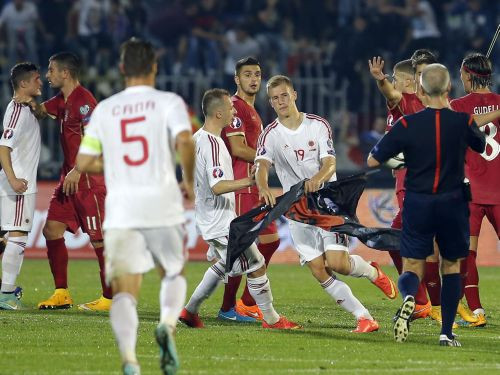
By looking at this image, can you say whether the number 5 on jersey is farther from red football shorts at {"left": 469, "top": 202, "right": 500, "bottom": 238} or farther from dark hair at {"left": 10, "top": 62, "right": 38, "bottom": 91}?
dark hair at {"left": 10, "top": 62, "right": 38, "bottom": 91}

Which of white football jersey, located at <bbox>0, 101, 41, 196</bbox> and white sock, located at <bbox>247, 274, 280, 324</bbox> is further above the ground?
white football jersey, located at <bbox>0, 101, 41, 196</bbox>

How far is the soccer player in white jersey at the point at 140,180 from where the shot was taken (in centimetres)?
730

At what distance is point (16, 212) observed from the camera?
12500 mm

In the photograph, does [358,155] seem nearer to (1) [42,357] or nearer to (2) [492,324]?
(2) [492,324]

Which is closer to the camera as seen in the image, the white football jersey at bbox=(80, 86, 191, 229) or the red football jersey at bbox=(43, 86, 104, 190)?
the white football jersey at bbox=(80, 86, 191, 229)

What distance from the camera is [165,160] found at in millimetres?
7379

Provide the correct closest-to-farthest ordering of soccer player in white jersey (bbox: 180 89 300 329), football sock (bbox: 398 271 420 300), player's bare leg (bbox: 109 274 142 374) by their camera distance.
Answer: player's bare leg (bbox: 109 274 142 374) < football sock (bbox: 398 271 420 300) < soccer player in white jersey (bbox: 180 89 300 329)

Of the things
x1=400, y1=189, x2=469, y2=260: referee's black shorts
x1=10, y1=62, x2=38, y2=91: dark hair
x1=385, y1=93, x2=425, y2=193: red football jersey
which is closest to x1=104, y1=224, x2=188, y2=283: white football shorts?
x1=400, y1=189, x2=469, y2=260: referee's black shorts

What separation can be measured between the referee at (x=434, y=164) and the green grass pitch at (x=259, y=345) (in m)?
0.64

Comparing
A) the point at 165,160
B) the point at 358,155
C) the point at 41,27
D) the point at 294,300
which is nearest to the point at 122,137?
the point at 165,160

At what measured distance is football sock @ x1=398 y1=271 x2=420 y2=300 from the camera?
29.6 ft

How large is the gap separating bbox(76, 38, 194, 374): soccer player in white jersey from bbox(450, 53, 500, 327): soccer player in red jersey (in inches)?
161

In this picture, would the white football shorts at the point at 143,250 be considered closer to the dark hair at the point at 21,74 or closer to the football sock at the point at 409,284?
the football sock at the point at 409,284

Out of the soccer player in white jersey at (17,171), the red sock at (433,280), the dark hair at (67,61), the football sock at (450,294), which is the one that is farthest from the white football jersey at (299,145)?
the soccer player in white jersey at (17,171)
